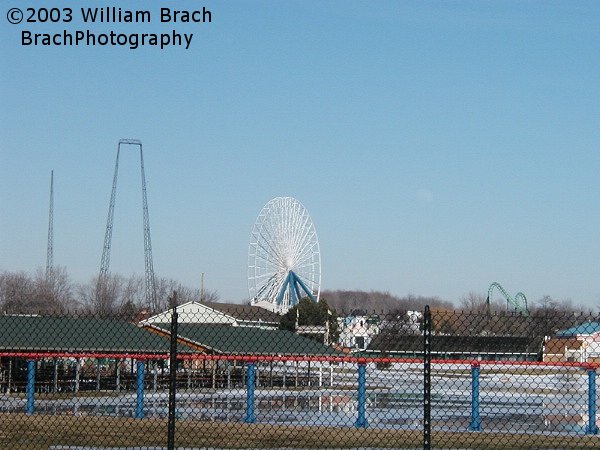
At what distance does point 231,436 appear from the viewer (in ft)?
70.3

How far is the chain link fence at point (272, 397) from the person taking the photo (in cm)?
1869

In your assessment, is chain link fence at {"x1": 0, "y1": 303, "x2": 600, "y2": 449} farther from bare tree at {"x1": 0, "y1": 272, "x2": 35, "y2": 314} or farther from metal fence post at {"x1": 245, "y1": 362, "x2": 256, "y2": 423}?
bare tree at {"x1": 0, "y1": 272, "x2": 35, "y2": 314}

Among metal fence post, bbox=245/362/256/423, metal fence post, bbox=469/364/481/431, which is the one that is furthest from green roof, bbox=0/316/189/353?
metal fence post, bbox=469/364/481/431

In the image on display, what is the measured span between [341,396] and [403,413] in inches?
356

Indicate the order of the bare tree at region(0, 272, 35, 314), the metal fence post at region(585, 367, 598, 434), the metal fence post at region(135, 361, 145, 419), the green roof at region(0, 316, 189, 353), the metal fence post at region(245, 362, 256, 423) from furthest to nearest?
the bare tree at region(0, 272, 35, 314) → the green roof at region(0, 316, 189, 353) → the metal fence post at region(135, 361, 145, 419) → the metal fence post at region(245, 362, 256, 423) → the metal fence post at region(585, 367, 598, 434)

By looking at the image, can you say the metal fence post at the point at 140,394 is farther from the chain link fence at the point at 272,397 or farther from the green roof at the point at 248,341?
the green roof at the point at 248,341

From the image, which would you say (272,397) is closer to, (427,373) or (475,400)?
(475,400)

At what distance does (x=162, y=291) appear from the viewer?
353 ft

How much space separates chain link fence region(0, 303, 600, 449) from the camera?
1869 centimetres

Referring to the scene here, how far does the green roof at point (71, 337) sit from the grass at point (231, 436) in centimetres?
1166

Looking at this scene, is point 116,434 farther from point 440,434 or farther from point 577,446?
point 577,446

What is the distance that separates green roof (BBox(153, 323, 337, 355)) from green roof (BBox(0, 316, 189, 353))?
119 inches

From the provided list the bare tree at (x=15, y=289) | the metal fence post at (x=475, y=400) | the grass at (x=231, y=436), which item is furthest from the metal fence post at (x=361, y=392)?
the bare tree at (x=15, y=289)

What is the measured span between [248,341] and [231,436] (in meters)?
24.0
